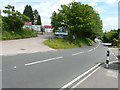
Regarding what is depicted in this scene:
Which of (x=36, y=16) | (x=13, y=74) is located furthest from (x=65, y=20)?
(x=36, y=16)

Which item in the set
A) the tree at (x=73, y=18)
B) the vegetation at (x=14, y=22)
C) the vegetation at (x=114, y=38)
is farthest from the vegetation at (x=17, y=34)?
the vegetation at (x=114, y=38)

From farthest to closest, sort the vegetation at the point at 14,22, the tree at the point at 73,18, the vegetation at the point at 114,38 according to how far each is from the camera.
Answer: the vegetation at the point at 114,38 < the tree at the point at 73,18 < the vegetation at the point at 14,22

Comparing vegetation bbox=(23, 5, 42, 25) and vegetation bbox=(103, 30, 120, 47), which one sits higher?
vegetation bbox=(23, 5, 42, 25)

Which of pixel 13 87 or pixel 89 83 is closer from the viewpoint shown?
pixel 13 87

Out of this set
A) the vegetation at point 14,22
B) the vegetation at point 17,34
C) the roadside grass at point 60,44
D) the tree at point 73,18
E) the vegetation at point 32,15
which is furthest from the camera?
the vegetation at point 32,15

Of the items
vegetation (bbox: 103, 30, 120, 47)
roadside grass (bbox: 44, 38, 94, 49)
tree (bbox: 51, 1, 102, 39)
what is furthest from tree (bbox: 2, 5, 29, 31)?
vegetation (bbox: 103, 30, 120, 47)

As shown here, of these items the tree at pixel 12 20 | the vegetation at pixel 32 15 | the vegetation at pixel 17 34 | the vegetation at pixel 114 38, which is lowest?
the vegetation at pixel 114 38

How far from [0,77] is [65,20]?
2296 inches

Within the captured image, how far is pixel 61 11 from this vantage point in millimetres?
71938

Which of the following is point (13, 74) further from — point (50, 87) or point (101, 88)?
point (101, 88)

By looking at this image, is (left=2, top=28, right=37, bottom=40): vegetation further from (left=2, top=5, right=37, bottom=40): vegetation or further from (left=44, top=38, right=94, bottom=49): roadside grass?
(left=44, top=38, right=94, bottom=49): roadside grass

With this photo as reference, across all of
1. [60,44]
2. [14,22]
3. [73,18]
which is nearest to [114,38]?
[73,18]

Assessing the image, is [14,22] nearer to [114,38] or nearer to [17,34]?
[17,34]

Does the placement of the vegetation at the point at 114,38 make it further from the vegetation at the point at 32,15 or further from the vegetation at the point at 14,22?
the vegetation at the point at 32,15
